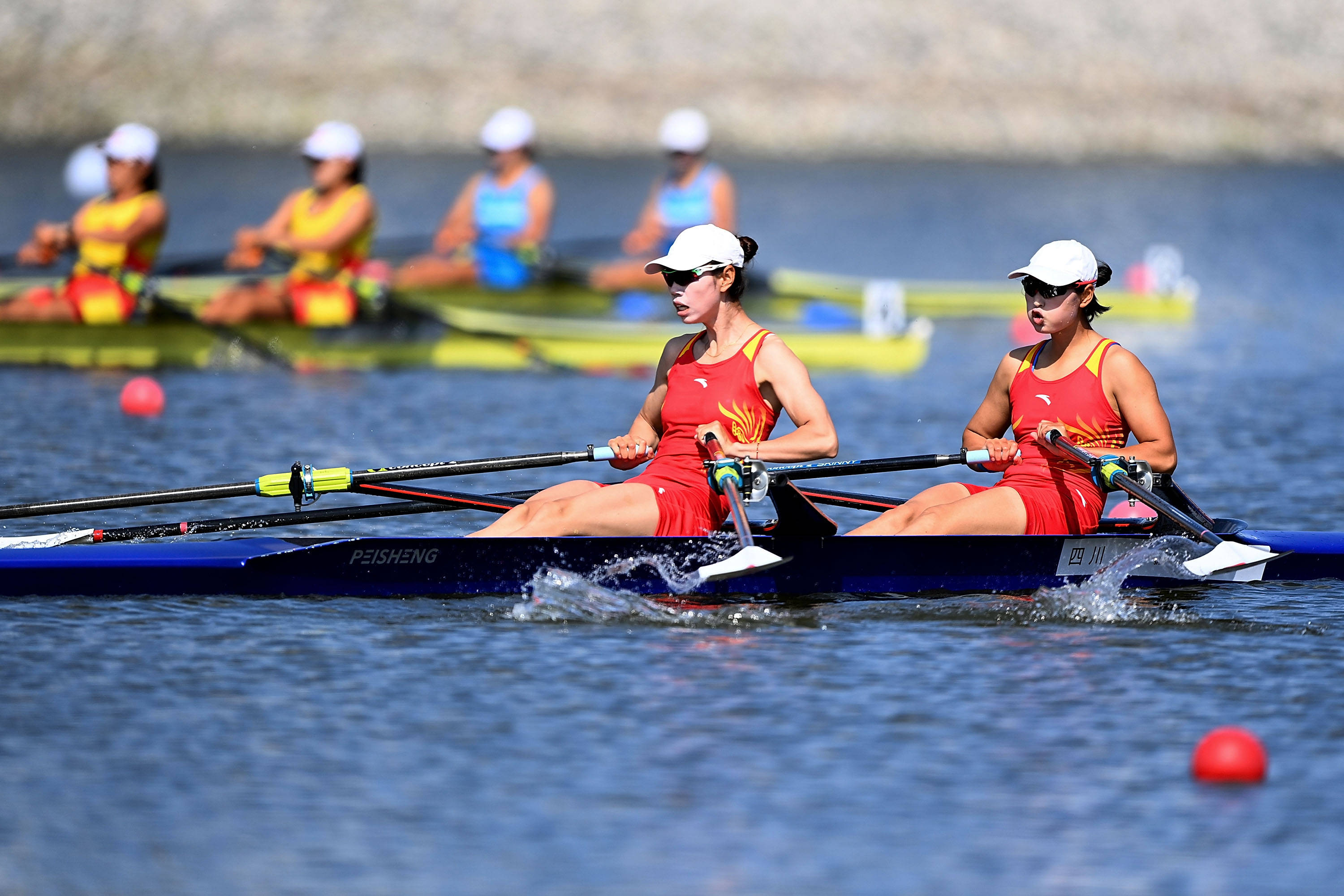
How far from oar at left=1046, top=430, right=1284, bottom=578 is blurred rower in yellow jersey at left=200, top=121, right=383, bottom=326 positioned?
876cm

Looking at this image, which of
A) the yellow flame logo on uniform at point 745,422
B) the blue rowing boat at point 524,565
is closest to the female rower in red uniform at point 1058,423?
the blue rowing boat at point 524,565

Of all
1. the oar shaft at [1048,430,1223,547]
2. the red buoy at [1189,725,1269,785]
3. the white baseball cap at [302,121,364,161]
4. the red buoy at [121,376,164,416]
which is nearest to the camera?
the red buoy at [1189,725,1269,785]

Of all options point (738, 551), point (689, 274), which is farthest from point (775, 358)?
point (738, 551)

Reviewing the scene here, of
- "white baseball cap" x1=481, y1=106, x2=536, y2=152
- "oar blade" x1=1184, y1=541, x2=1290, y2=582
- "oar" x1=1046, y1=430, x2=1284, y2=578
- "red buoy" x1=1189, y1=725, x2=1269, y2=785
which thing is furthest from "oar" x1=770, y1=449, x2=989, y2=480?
"white baseball cap" x1=481, y1=106, x2=536, y2=152

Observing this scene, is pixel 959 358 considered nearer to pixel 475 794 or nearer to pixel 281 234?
pixel 281 234

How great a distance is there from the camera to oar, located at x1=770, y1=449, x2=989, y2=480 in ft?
27.4

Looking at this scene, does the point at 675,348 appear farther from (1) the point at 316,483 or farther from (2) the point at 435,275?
(2) the point at 435,275

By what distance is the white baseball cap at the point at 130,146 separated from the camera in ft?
51.6

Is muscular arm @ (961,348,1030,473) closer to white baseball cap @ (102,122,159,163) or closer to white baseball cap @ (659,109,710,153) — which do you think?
white baseball cap @ (102,122,159,163)

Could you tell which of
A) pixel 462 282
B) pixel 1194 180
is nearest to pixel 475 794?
pixel 462 282

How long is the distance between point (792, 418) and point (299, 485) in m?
1.95

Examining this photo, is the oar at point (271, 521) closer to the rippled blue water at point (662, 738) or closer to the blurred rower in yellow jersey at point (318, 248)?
the rippled blue water at point (662, 738)

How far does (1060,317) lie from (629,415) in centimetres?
686

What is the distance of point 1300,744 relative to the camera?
6672 millimetres
